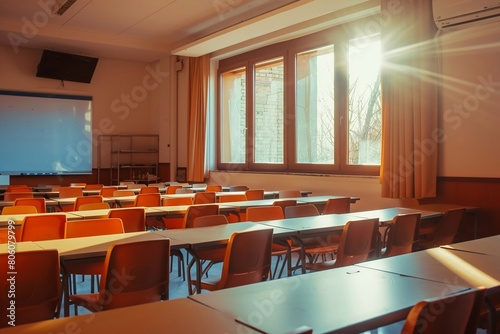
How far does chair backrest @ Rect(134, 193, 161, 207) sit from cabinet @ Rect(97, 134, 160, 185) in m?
5.17

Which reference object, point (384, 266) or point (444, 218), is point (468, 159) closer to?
point (444, 218)

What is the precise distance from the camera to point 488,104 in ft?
17.3

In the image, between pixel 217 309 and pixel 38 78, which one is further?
pixel 38 78

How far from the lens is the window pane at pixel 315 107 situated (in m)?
7.71

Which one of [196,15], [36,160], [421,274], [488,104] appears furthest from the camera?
[36,160]

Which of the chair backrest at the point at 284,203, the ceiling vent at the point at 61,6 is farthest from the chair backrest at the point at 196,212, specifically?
the ceiling vent at the point at 61,6

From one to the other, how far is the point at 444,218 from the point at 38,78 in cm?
904

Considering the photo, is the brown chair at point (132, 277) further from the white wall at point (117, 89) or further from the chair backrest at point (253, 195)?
the white wall at point (117, 89)

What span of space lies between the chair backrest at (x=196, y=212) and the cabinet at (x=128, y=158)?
21.5 ft

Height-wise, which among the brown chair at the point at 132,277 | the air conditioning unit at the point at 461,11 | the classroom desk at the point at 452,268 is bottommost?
the brown chair at the point at 132,277

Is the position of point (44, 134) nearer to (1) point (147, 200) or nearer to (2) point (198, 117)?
(2) point (198, 117)

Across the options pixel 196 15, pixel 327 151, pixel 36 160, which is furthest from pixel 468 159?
pixel 36 160

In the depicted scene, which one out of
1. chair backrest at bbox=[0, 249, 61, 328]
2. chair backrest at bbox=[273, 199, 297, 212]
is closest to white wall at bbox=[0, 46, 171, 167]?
chair backrest at bbox=[273, 199, 297, 212]

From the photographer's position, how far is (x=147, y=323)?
1.65m
